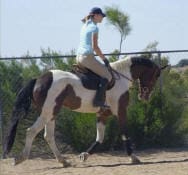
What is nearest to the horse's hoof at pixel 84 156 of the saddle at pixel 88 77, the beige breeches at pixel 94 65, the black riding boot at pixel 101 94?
the black riding boot at pixel 101 94

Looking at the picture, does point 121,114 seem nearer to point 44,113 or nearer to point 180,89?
point 44,113

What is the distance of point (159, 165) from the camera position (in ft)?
30.3

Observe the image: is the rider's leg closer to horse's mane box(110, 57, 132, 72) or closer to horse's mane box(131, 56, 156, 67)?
horse's mane box(110, 57, 132, 72)

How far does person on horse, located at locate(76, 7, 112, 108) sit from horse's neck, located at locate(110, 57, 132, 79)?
1.18 ft

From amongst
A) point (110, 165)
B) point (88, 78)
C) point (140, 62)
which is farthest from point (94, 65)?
point (110, 165)

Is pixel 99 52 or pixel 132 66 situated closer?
pixel 99 52

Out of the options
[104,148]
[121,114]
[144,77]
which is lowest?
[104,148]

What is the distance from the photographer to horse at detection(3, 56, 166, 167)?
30.7ft

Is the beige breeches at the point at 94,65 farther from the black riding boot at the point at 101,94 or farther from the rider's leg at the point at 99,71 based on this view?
the black riding boot at the point at 101,94

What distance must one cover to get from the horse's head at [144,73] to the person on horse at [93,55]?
753 mm

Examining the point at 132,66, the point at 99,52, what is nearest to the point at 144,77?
the point at 132,66

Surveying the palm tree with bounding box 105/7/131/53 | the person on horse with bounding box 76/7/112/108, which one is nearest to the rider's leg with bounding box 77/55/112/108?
the person on horse with bounding box 76/7/112/108

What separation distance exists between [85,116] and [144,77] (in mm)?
1848

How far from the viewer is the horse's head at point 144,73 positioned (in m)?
10.4
